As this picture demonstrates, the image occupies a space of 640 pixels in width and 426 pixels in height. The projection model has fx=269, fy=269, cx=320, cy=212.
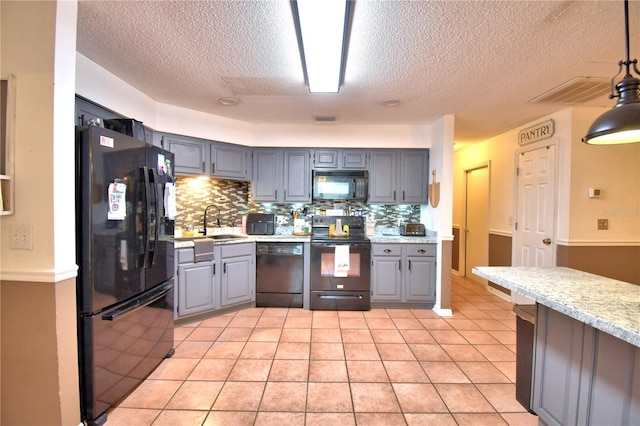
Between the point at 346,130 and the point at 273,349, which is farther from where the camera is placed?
the point at 346,130

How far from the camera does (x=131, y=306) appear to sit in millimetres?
1780

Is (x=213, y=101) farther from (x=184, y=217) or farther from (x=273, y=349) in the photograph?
(x=273, y=349)

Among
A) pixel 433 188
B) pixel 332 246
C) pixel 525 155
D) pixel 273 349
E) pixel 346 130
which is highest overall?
pixel 346 130

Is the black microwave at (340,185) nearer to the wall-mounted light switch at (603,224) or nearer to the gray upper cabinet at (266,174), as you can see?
the gray upper cabinet at (266,174)

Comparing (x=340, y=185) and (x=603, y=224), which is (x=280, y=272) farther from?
(x=603, y=224)

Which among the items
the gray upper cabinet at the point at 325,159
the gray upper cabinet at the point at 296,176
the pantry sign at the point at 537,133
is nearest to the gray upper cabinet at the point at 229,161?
the gray upper cabinet at the point at 296,176

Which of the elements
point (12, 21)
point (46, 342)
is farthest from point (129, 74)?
point (46, 342)

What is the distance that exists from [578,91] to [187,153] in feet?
13.3

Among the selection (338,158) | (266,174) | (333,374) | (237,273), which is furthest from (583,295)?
(266,174)

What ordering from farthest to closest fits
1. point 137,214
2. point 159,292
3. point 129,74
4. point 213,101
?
1. point 213,101
2. point 129,74
3. point 159,292
4. point 137,214

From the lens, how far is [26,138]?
1.36 metres

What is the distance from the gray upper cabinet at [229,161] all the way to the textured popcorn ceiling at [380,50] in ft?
2.01

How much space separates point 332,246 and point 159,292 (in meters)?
1.90

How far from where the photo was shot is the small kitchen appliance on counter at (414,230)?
3.68 meters
